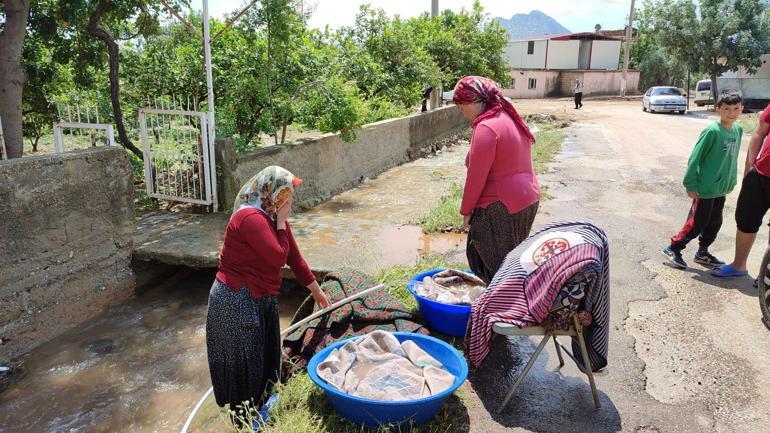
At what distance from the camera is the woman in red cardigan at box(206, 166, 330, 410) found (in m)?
3.08

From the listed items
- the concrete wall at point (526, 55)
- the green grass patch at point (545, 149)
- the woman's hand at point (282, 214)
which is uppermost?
the concrete wall at point (526, 55)

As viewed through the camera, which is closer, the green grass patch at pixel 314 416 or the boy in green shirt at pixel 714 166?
the green grass patch at pixel 314 416

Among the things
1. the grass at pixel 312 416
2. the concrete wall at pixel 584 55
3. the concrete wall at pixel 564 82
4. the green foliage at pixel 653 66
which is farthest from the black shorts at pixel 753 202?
the concrete wall at pixel 584 55

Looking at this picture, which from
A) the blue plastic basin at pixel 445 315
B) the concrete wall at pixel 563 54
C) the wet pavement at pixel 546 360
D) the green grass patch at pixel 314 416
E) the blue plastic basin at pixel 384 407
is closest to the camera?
the blue plastic basin at pixel 384 407

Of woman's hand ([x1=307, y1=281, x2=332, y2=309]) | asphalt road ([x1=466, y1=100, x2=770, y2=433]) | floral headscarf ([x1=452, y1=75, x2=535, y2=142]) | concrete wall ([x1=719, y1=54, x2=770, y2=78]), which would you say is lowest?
asphalt road ([x1=466, y1=100, x2=770, y2=433])

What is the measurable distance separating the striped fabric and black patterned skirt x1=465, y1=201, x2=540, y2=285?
0.45m

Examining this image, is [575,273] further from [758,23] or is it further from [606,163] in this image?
[758,23]

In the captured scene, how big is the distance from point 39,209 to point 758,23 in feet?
106

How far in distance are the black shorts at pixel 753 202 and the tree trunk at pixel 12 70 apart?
740 centimetres

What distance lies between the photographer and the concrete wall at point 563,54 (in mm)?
46656

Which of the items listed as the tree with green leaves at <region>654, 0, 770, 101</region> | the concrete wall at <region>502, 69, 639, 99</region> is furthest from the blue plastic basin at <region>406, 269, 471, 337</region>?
the concrete wall at <region>502, 69, 639, 99</region>

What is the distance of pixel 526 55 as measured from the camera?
160 ft

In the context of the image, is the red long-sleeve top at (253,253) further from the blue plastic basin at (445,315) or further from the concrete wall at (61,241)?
the concrete wall at (61,241)

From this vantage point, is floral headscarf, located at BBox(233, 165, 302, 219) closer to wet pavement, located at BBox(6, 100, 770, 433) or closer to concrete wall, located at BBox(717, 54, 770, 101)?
wet pavement, located at BBox(6, 100, 770, 433)
